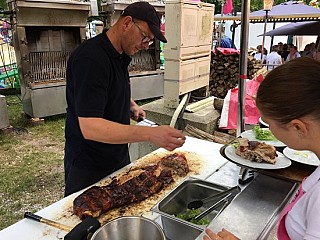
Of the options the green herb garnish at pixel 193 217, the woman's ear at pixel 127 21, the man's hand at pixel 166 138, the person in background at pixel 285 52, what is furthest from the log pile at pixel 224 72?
the person in background at pixel 285 52

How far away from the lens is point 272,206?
53.4 inches

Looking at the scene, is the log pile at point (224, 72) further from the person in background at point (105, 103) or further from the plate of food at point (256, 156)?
the plate of food at point (256, 156)

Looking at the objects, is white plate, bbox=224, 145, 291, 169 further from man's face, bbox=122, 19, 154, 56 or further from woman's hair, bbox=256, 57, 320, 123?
man's face, bbox=122, 19, 154, 56

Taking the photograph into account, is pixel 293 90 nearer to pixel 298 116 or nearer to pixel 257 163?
pixel 298 116

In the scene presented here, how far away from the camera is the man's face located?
1780mm

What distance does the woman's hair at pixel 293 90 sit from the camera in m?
0.88

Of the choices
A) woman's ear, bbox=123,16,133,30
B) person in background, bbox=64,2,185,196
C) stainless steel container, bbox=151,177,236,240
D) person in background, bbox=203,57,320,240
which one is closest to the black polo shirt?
person in background, bbox=64,2,185,196

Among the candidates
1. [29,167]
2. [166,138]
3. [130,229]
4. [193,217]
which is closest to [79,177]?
[166,138]

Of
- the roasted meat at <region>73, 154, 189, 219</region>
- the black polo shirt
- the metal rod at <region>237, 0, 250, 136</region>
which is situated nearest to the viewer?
the roasted meat at <region>73, 154, 189, 219</region>

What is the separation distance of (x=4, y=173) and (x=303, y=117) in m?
4.66

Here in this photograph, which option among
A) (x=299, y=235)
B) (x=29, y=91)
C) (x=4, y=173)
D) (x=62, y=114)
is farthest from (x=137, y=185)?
(x=62, y=114)

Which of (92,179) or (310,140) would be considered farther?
(92,179)

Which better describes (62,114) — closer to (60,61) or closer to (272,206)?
(60,61)

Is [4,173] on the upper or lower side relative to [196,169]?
lower
